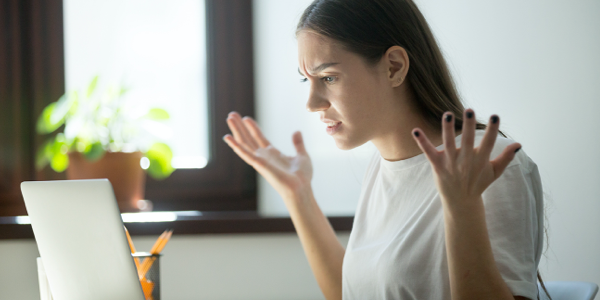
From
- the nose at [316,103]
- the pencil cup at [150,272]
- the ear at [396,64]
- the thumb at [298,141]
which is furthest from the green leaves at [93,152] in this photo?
the ear at [396,64]

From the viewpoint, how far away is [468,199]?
66 cm

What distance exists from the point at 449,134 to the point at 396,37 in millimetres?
404

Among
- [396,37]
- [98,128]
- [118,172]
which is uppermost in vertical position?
[396,37]

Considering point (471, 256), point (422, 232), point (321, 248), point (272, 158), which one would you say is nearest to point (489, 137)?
point (471, 256)

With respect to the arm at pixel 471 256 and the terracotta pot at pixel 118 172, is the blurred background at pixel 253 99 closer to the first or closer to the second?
the terracotta pot at pixel 118 172

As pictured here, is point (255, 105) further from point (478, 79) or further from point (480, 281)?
point (480, 281)

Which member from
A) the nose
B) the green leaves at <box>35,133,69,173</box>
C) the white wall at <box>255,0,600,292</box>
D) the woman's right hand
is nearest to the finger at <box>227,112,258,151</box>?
the woman's right hand

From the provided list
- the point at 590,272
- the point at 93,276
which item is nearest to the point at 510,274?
the point at 93,276

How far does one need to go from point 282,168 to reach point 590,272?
98 centimetres

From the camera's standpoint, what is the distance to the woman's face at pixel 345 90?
3.17 ft

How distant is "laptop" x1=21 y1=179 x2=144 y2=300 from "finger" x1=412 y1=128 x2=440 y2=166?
1.61 ft

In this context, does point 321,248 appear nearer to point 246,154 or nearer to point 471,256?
point 246,154

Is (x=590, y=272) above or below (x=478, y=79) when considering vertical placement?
below

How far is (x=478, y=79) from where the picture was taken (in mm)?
1536
